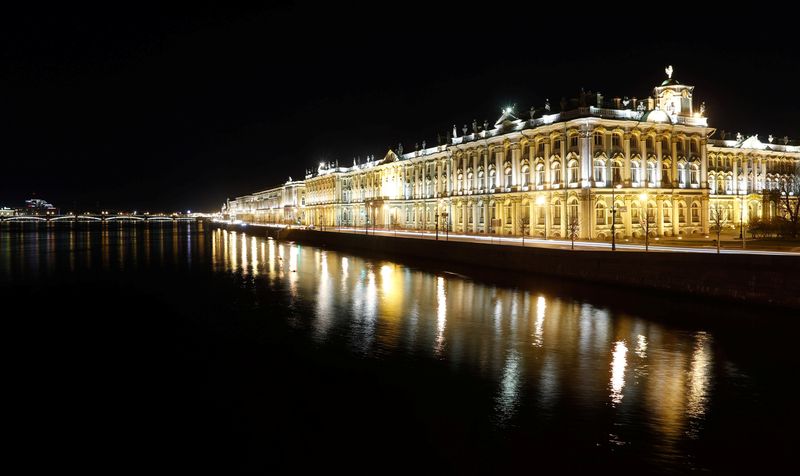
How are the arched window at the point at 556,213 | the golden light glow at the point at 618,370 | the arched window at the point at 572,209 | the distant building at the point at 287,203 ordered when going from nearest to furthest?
the golden light glow at the point at 618,370
the arched window at the point at 572,209
the arched window at the point at 556,213
the distant building at the point at 287,203

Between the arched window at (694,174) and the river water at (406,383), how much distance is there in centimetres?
3580

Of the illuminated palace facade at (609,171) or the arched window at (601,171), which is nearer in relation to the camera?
the arched window at (601,171)

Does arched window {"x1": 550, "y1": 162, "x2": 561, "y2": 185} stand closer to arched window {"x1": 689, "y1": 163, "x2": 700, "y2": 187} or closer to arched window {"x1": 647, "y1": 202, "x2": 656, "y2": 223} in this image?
arched window {"x1": 647, "y1": 202, "x2": 656, "y2": 223}

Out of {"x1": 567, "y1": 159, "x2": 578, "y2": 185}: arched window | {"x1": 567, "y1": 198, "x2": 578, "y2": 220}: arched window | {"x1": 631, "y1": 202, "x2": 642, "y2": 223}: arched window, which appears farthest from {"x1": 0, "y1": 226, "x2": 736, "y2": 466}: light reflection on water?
{"x1": 631, "y1": 202, "x2": 642, "y2": 223}: arched window

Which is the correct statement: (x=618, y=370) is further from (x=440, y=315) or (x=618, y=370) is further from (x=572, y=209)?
(x=572, y=209)

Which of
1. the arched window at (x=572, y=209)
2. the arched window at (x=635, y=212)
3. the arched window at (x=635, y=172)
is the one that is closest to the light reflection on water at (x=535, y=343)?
the arched window at (x=572, y=209)

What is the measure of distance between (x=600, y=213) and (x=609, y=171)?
4.24 metres

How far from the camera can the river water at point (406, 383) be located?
42.6 ft

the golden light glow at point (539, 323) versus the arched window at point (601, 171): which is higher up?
the arched window at point (601, 171)

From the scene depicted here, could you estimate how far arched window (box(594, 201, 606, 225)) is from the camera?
5741 centimetres

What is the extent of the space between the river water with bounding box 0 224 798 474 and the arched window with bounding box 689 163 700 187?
3580cm

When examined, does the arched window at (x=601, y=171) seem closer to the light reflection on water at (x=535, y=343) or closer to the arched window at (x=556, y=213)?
the arched window at (x=556, y=213)

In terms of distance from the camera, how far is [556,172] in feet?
200

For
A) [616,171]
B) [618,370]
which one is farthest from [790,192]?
[618,370]
